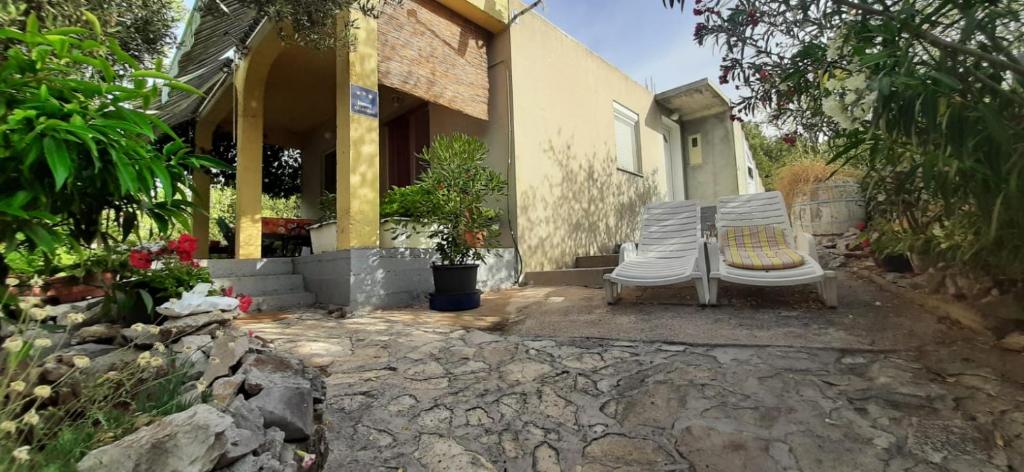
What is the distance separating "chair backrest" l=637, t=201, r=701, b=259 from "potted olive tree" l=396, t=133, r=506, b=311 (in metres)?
1.96

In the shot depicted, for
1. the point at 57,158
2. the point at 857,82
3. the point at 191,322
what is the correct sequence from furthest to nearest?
the point at 191,322 → the point at 857,82 → the point at 57,158

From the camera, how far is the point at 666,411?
2105mm

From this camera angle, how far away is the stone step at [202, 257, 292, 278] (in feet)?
16.7

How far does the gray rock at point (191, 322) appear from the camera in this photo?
2123mm

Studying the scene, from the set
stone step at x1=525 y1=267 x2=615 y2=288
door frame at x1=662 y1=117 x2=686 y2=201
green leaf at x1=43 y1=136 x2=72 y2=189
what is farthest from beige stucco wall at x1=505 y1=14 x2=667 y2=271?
green leaf at x1=43 y1=136 x2=72 y2=189

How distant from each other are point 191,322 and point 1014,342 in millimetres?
4266

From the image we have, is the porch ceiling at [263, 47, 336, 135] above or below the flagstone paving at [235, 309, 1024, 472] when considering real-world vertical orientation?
above

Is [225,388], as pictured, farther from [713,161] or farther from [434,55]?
[713,161]

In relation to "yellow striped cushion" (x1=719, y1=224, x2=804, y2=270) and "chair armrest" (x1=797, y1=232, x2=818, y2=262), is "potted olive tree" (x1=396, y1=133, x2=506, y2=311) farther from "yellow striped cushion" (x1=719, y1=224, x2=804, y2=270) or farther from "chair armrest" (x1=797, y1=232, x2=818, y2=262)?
"chair armrest" (x1=797, y1=232, x2=818, y2=262)

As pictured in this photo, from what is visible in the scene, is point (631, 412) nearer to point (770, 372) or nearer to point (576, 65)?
point (770, 372)

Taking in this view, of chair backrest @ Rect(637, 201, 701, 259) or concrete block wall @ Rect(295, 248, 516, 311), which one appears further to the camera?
chair backrest @ Rect(637, 201, 701, 259)

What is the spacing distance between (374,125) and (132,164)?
3.77 meters

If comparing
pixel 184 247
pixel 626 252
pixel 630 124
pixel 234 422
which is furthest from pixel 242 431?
pixel 630 124

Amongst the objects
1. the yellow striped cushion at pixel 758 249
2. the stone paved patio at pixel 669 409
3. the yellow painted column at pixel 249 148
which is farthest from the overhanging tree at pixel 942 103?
the yellow painted column at pixel 249 148
